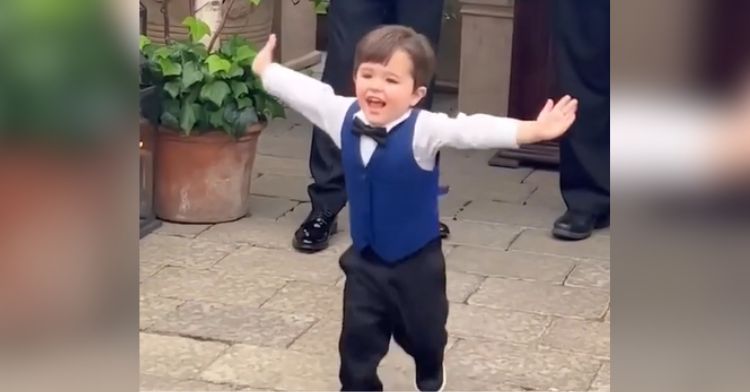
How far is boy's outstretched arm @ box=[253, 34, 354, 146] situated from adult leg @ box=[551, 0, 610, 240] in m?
1.66

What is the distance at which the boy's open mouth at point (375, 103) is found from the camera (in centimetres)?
226

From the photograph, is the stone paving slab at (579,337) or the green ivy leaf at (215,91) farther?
the green ivy leaf at (215,91)

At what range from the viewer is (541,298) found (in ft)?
11.5

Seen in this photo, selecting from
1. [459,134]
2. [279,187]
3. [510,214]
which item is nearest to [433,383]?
[459,134]

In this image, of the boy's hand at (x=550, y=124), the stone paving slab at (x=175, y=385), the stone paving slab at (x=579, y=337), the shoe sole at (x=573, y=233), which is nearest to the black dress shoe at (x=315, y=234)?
the shoe sole at (x=573, y=233)

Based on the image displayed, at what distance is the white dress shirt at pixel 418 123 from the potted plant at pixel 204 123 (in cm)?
135

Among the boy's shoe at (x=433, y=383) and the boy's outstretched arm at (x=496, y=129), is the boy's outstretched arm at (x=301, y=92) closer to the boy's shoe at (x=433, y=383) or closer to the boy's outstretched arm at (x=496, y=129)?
the boy's outstretched arm at (x=496, y=129)

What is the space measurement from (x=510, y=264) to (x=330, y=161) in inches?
23.2

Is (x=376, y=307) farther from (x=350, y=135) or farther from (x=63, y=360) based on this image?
A: (x=63, y=360)

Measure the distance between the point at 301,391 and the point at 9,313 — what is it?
1336 mm

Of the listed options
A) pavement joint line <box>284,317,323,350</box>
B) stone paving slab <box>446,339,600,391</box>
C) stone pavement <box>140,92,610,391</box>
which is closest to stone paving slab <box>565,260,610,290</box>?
stone pavement <box>140,92,610,391</box>

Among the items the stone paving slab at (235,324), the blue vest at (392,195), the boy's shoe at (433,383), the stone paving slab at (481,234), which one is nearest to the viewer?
the blue vest at (392,195)

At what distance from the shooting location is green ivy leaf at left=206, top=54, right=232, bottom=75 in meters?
3.75

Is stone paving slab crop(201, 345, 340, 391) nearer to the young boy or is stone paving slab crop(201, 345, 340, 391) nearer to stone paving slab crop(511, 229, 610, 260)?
the young boy
